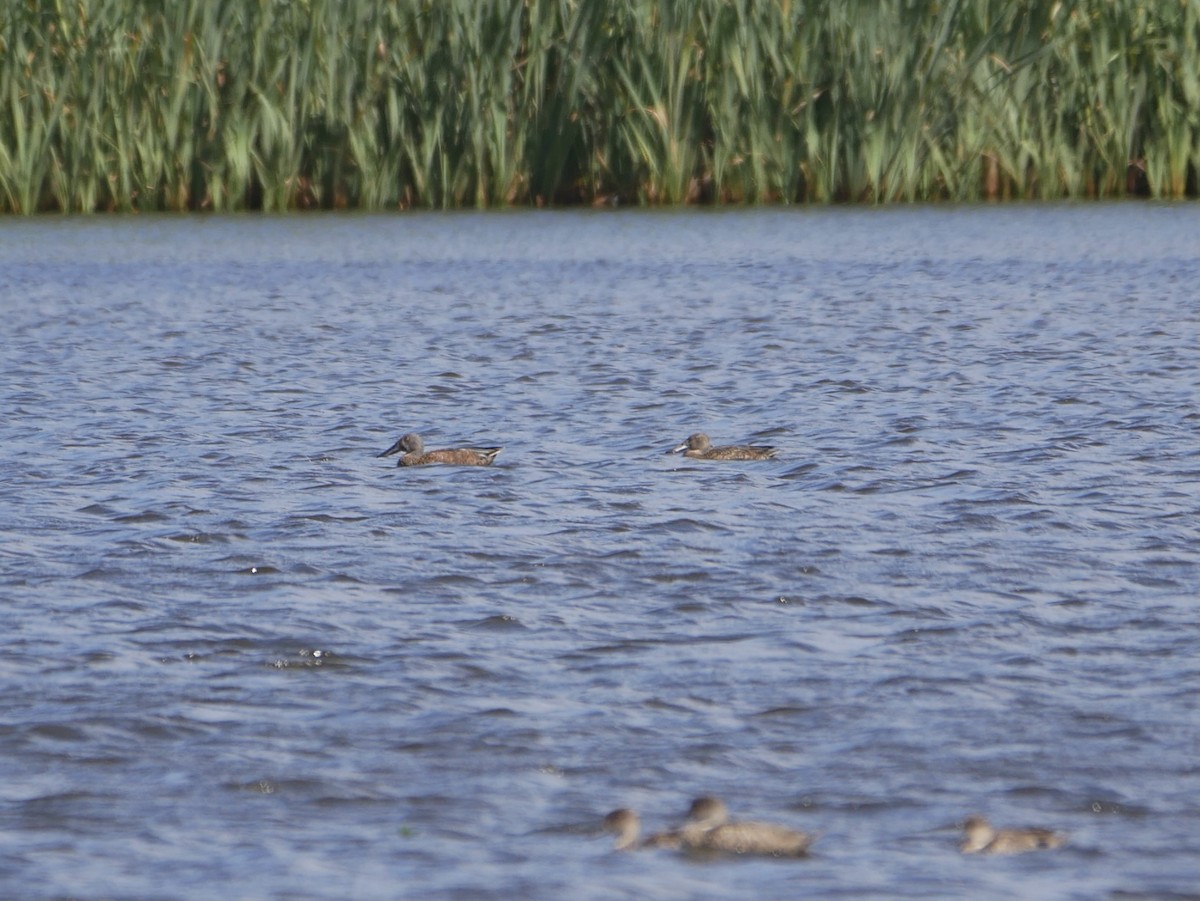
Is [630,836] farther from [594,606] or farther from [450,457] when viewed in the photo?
[450,457]

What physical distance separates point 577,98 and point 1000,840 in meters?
13.5

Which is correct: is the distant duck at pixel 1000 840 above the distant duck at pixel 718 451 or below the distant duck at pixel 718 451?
below

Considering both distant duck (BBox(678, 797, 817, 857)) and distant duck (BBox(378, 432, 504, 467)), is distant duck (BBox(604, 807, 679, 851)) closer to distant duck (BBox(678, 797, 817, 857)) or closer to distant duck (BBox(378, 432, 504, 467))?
distant duck (BBox(678, 797, 817, 857))

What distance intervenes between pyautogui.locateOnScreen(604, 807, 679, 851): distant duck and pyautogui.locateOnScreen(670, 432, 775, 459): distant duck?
373 centimetres

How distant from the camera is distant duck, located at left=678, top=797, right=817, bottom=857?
3441mm

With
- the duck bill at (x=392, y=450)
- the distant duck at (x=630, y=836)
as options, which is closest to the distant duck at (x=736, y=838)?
the distant duck at (x=630, y=836)

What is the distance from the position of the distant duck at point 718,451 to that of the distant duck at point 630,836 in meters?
3.73

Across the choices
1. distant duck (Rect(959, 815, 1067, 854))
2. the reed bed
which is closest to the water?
distant duck (Rect(959, 815, 1067, 854))

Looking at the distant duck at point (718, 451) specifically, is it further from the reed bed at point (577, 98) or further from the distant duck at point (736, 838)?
the reed bed at point (577, 98)

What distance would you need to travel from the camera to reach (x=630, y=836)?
3502 mm

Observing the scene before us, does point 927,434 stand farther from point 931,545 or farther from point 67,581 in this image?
point 67,581

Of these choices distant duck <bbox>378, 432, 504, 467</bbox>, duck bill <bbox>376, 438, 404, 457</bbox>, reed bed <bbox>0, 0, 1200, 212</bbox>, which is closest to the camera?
distant duck <bbox>378, 432, 504, 467</bbox>

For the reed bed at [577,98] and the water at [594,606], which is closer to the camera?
the water at [594,606]

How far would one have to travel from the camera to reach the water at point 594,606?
360cm
